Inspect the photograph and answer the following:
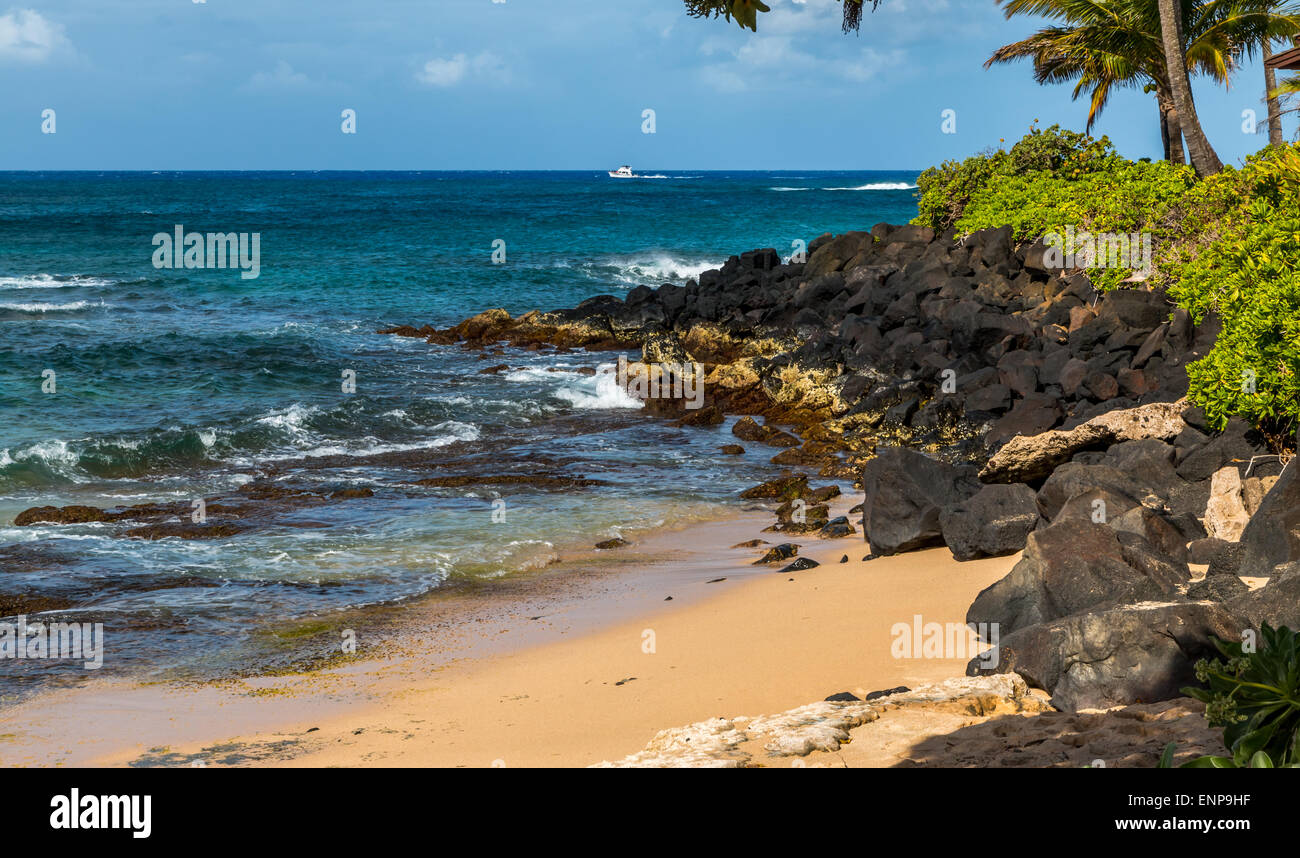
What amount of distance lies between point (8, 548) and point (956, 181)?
68.0 ft

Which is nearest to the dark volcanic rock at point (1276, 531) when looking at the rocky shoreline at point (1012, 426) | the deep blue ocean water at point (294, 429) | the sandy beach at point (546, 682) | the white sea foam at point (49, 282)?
the rocky shoreline at point (1012, 426)

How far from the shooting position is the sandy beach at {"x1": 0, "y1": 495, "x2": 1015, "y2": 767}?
22.4ft

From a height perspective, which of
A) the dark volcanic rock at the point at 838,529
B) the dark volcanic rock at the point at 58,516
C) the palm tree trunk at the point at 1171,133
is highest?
the palm tree trunk at the point at 1171,133

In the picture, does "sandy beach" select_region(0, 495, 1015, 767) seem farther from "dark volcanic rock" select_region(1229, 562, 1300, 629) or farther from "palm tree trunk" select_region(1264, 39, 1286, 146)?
"palm tree trunk" select_region(1264, 39, 1286, 146)

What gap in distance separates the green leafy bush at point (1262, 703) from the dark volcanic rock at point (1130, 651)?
1747 mm

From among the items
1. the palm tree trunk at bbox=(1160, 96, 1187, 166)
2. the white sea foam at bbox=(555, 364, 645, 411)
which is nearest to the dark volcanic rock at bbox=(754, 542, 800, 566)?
the white sea foam at bbox=(555, 364, 645, 411)

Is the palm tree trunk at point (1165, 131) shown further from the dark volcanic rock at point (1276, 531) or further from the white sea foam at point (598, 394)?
the dark volcanic rock at point (1276, 531)

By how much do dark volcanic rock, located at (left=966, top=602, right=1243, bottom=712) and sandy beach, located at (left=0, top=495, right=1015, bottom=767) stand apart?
1.05 m

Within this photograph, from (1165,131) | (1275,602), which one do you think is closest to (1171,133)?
(1165,131)

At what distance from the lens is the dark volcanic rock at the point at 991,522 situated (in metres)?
9.49

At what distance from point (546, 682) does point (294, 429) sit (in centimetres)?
1157

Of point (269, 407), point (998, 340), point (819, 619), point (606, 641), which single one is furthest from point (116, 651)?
point (998, 340)

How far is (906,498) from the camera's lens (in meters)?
10.3

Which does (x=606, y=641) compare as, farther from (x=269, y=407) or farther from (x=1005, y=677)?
(x=269, y=407)
